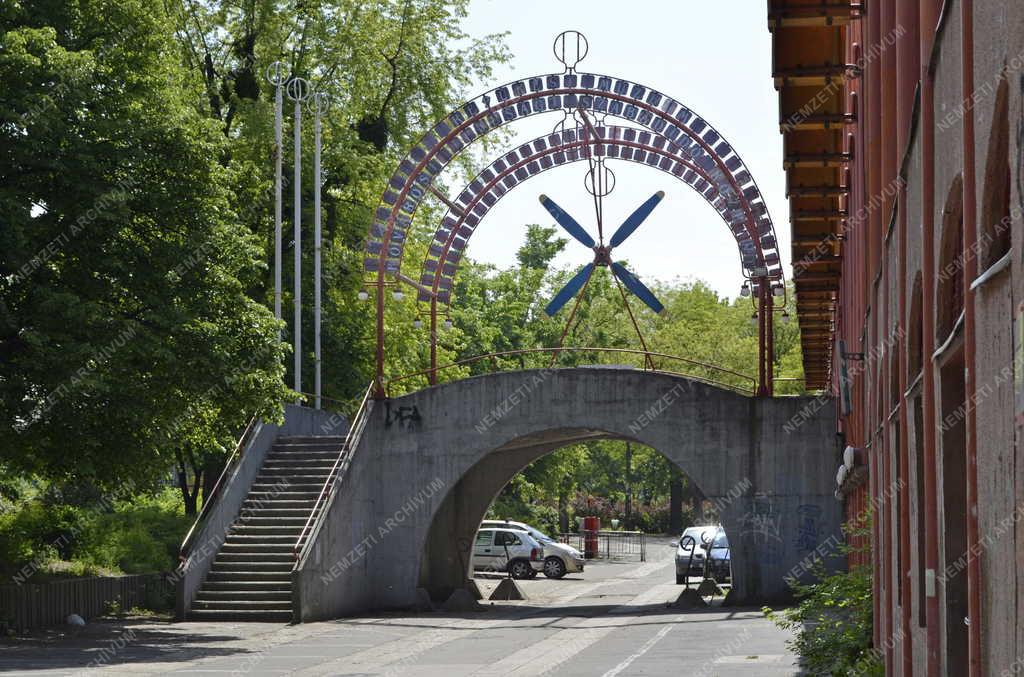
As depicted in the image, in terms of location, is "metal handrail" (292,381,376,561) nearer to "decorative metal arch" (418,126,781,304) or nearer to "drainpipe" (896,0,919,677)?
"decorative metal arch" (418,126,781,304)

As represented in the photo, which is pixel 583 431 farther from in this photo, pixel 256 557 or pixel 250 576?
pixel 250 576

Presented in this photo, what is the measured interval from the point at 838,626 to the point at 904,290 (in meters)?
6.95

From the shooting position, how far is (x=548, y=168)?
32406 mm

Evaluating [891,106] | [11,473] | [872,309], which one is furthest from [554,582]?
[891,106]

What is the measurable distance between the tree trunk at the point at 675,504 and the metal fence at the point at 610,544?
2781mm

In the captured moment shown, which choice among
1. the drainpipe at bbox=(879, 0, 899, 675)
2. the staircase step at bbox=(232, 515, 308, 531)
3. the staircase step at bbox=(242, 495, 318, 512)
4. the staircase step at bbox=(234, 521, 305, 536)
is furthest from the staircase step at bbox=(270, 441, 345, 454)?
the drainpipe at bbox=(879, 0, 899, 675)

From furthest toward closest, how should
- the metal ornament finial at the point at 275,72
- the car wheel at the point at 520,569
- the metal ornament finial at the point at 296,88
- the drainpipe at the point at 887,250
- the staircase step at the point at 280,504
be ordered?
the car wheel at the point at 520,569 < the metal ornament finial at the point at 275,72 < the metal ornament finial at the point at 296,88 < the staircase step at the point at 280,504 < the drainpipe at the point at 887,250

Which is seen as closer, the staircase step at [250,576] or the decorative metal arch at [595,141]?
the staircase step at [250,576]

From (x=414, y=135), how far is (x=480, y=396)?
14.5 meters

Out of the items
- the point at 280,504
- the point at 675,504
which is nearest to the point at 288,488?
the point at 280,504

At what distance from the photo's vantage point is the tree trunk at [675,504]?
76438 mm

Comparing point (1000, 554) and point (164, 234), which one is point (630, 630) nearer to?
point (164, 234)

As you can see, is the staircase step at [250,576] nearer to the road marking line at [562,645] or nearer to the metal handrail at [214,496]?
the metal handrail at [214,496]

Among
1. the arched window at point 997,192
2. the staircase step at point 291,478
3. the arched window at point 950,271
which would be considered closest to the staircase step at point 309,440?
the staircase step at point 291,478
